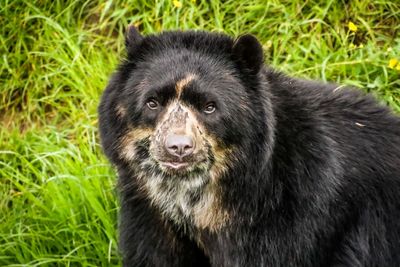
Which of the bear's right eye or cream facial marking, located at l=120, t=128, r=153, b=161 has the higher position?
the bear's right eye

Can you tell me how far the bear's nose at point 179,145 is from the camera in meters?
4.77

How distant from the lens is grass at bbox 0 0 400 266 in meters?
6.38

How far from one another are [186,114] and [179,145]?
0.65ft

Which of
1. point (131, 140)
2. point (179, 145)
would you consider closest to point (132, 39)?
point (131, 140)

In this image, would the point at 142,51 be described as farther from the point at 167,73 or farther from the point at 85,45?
the point at 85,45

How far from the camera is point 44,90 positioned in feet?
25.0

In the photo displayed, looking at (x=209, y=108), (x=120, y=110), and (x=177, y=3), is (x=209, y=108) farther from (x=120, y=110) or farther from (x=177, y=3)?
(x=177, y=3)

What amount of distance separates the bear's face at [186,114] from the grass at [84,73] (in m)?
1.19

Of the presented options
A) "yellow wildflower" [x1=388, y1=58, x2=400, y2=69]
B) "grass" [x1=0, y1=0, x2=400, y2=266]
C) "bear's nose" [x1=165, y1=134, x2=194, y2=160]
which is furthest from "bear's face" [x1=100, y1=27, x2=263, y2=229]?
"yellow wildflower" [x1=388, y1=58, x2=400, y2=69]

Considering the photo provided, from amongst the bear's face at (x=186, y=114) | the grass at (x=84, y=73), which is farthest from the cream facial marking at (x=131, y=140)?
the grass at (x=84, y=73)

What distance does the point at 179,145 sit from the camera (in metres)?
4.77

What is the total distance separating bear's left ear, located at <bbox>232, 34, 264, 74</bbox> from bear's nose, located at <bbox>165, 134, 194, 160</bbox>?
1.93 ft

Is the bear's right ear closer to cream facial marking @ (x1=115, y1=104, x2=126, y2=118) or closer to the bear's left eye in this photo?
cream facial marking @ (x1=115, y1=104, x2=126, y2=118)

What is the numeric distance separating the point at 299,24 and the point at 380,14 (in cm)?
66
